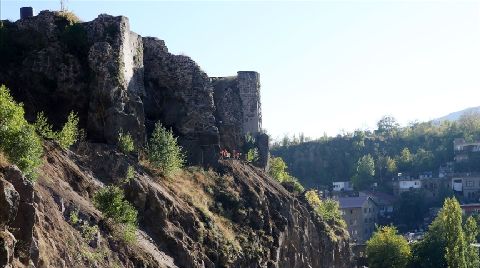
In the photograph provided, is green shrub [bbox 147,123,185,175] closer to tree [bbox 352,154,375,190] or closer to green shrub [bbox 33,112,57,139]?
green shrub [bbox 33,112,57,139]

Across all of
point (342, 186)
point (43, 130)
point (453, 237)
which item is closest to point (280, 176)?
point (453, 237)

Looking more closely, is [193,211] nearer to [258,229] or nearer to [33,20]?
[258,229]

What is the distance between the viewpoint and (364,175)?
131m

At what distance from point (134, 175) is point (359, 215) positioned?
3287 inches

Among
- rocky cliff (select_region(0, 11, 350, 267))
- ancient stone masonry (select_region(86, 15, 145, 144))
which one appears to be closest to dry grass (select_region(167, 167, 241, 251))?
rocky cliff (select_region(0, 11, 350, 267))

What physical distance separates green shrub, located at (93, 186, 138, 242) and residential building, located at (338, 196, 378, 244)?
3251 inches

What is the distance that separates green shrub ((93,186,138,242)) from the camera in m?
24.0

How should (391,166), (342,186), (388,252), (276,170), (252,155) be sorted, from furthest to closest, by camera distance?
(391,166), (342,186), (388,252), (276,170), (252,155)

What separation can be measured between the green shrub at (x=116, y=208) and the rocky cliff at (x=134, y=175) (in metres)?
0.23

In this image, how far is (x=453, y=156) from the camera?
13662cm

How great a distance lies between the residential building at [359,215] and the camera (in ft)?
354

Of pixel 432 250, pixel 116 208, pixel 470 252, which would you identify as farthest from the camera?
pixel 432 250

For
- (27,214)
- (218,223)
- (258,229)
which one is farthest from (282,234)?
(27,214)

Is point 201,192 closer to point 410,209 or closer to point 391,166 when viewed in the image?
point 410,209
